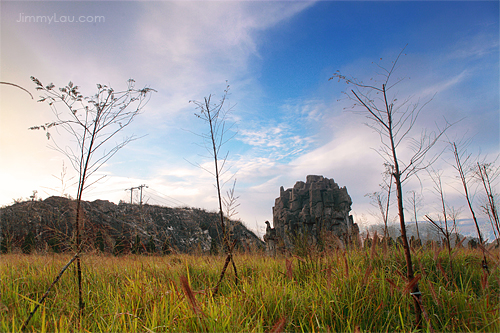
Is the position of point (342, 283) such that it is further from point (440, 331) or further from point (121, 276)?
point (121, 276)

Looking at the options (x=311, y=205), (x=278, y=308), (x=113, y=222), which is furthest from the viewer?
(x=113, y=222)

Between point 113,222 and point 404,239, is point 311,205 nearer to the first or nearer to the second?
point 113,222

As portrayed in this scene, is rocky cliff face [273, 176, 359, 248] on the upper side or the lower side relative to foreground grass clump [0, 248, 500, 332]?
upper

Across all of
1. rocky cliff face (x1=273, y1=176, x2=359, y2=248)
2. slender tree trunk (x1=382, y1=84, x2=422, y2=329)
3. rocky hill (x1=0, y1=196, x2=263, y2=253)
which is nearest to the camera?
slender tree trunk (x1=382, y1=84, x2=422, y2=329)

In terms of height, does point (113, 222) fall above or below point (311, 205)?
below

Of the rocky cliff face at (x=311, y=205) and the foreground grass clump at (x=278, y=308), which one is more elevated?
the rocky cliff face at (x=311, y=205)

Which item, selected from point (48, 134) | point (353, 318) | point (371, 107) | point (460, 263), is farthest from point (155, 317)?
point (460, 263)

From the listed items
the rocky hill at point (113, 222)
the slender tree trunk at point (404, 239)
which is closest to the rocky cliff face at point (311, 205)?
the rocky hill at point (113, 222)

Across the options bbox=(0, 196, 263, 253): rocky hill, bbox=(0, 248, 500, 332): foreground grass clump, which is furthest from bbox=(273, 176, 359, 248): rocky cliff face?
→ bbox=(0, 248, 500, 332): foreground grass clump

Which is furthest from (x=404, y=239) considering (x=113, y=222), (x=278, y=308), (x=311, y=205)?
(x=113, y=222)

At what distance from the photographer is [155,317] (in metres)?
2.68

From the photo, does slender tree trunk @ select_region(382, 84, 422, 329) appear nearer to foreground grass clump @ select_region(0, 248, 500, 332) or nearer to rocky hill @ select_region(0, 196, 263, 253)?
foreground grass clump @ select_region(0, 248, 500, 332)

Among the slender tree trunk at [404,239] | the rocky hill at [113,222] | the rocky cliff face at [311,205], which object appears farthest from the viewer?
the rocky cliff face at [311,205]

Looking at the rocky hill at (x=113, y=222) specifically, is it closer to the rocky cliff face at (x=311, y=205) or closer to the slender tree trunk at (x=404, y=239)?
the rocky cliff face at (x=311, y=205)
